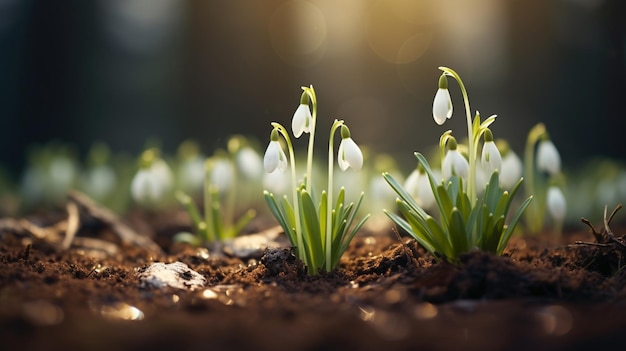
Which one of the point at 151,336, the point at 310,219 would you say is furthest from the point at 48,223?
the point at 151,336

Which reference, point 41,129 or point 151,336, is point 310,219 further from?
point 41,129

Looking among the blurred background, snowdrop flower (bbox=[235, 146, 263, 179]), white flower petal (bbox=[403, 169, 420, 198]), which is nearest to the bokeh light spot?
the blurred background

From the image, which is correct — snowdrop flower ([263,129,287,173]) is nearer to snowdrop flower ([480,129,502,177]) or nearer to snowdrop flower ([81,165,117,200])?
snowdrop flower ([480,129,502,177])

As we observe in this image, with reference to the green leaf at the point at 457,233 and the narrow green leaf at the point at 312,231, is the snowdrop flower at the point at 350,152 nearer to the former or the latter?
the narrow green leaf at the point at 312,231

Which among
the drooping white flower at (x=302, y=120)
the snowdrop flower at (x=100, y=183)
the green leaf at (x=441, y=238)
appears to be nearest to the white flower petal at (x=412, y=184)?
the green leaf at (x=441, y=238)

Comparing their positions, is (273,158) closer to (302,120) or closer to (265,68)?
(302,120)

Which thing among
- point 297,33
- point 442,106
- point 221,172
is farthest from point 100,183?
point 297,33

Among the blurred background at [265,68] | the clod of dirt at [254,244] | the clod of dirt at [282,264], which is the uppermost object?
the blurred background at [265,68]

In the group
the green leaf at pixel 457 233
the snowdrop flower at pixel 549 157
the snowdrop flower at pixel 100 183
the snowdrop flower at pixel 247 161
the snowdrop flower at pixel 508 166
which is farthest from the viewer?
the snowdrop flower at pixel 100 183
